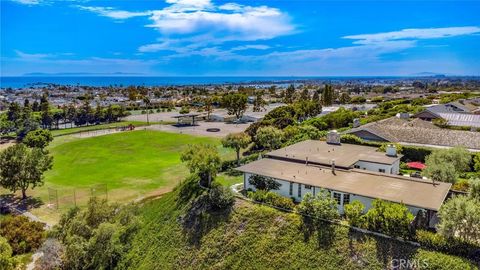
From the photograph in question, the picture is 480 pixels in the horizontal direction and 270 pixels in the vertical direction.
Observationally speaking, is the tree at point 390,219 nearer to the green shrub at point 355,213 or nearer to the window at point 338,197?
the green shrub at point 355,213

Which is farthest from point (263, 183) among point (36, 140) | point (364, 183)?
point (36, 140)

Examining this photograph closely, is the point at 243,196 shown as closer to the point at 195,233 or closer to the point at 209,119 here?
the point at 195,233

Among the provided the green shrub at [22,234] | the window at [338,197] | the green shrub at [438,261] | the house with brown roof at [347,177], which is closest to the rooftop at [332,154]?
the house with brown roof at [347,177]

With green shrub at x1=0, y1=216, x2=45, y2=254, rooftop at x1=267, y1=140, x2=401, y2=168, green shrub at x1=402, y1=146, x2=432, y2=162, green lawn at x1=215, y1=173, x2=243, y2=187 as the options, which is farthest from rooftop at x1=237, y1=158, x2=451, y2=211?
green shrub at x1=0, y1=216, x2=45, y2=254

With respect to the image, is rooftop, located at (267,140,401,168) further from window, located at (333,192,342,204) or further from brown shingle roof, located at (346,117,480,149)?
brown shingle roof, located at (346,117,480,149)

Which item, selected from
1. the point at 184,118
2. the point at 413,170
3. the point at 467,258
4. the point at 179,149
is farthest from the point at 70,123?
the point at 467,258

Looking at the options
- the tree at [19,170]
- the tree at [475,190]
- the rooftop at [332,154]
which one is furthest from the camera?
the tree at [19,170]

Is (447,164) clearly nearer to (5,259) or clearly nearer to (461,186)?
(461,186)
